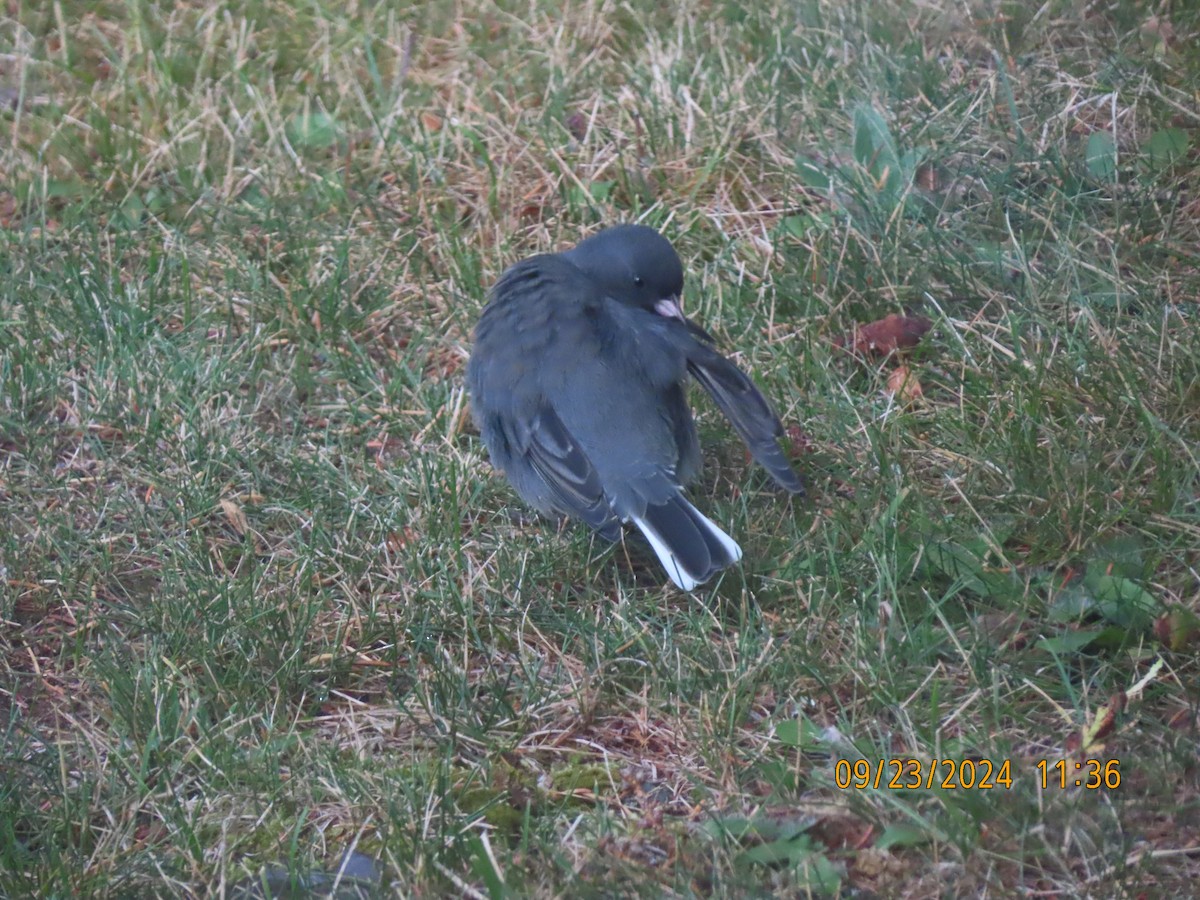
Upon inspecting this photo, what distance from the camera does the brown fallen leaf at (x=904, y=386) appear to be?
Result: 156 inches

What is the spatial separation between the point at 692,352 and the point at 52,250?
2.51 m

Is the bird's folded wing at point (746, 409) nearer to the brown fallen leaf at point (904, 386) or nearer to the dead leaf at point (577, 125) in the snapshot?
the brown fallen leaf at point (904, 386)

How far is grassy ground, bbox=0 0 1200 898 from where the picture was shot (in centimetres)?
275

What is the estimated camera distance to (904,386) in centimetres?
398

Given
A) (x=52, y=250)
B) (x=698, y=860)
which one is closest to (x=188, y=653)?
(x=698, y=860)

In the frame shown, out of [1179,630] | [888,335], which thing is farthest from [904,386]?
[1179,630]

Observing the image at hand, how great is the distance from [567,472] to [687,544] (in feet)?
1.44

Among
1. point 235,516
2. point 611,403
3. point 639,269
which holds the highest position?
point 639,269

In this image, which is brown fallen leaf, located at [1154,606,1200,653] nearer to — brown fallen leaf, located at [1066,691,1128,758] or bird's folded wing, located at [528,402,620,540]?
brown fallen leaf, located at [1066,691,1128,758]

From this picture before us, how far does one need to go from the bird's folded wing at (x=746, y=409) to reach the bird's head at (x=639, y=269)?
0.36 metres

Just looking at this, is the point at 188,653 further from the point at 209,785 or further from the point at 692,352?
the point at 692,352
